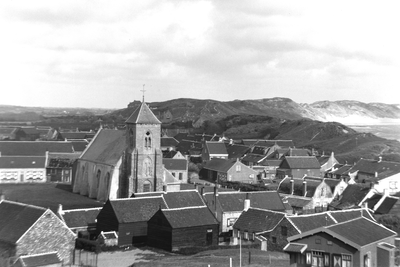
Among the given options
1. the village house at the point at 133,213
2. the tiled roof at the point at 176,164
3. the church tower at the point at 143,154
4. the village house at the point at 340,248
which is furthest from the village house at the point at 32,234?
the tiled roof at the point at 176,164

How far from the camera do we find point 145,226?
45.7 meters

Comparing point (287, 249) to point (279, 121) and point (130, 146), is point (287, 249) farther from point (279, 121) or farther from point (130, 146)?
point (279, 121)

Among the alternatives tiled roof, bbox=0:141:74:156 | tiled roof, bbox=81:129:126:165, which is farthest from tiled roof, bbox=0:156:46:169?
tiled roof, bbox=81:129:126:165

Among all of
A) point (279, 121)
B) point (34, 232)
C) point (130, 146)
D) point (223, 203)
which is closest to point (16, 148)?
point (130, 146)

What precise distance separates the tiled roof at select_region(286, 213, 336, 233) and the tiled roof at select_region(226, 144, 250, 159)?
67583mm

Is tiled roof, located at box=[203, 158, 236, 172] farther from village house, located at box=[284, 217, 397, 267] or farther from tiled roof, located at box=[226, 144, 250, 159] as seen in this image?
village house, located at box=[284, 217, 397, 267]

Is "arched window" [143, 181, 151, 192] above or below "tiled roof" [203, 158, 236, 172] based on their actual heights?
below

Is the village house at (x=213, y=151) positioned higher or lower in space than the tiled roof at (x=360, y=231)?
higher

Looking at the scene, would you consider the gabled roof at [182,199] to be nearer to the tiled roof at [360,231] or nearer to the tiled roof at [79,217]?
the tiled roof at [79,217]

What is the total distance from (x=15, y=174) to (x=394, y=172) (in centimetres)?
5347

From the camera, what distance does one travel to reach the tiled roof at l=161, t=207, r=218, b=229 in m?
43.3

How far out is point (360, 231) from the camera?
3017 centimetres

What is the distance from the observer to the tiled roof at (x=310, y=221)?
40.1 metres

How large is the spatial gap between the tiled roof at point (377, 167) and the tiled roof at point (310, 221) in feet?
113
